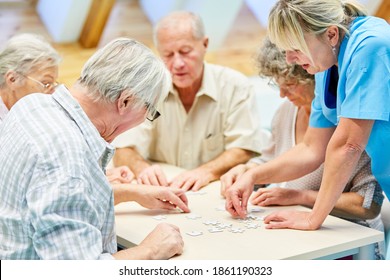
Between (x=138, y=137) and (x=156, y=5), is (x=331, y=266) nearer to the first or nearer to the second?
(x=138, y=137)

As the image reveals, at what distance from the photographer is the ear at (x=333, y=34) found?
2.36 metres

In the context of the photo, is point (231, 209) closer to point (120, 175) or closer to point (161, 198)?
point (161, 198)

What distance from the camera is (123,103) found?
2.11m

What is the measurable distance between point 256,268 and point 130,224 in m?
0.61

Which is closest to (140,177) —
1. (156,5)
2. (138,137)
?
(138,137)

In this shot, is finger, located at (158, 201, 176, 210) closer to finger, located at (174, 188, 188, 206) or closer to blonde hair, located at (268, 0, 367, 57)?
finger, located at (174, 188, 188, 206)

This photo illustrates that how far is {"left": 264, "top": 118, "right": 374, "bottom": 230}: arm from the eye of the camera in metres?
2.35

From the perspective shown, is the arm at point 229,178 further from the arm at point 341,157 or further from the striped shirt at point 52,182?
the striped shirt at point 52,182

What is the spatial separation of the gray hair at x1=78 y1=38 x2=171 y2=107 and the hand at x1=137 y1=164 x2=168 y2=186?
0.99 m

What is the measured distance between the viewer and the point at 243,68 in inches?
230

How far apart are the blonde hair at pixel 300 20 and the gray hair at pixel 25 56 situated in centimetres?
101

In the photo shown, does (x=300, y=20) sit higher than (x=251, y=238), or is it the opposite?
(x=300, y=20)

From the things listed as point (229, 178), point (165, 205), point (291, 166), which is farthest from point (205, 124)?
point (165, 205)

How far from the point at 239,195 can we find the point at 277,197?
16 centimetres
